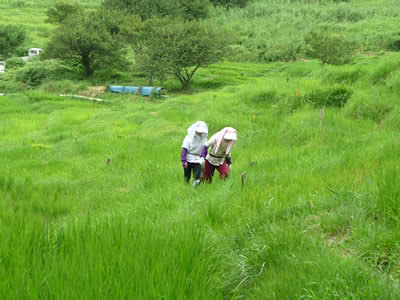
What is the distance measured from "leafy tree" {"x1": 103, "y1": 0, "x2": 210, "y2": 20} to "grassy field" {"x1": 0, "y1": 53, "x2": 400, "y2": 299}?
128 ft

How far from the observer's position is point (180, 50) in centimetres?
2722

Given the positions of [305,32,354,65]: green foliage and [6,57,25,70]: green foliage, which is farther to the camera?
[6,57,25,70]: green foliage

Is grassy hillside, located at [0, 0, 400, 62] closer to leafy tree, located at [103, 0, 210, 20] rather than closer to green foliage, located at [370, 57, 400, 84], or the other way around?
leafy tree, located at [103, 0, 210, 20]

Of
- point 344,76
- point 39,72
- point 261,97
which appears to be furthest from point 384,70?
point 39,72

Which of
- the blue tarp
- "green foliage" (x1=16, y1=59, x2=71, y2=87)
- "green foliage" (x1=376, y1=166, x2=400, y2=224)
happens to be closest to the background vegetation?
"green foliage" (x1=376, y1=166, x2=400, y2=224)

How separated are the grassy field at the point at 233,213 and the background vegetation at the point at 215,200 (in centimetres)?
2

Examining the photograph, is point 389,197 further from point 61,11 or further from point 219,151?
point 61,11

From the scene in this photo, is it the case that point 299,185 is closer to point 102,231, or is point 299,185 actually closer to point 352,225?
point 352,225

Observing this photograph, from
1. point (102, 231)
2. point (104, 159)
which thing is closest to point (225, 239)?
point (102, 231)

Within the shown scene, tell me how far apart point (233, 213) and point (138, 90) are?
23.0m

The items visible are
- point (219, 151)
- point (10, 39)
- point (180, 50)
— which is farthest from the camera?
point (10, 39)

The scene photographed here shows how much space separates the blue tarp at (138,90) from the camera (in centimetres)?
2517

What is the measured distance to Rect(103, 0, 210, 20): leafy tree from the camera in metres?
49.6

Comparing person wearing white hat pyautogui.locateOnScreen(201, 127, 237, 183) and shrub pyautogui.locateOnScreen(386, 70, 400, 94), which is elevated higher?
shrub pyautogui.locateOnScreen(386, 70, 400, 94)
